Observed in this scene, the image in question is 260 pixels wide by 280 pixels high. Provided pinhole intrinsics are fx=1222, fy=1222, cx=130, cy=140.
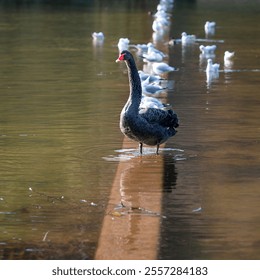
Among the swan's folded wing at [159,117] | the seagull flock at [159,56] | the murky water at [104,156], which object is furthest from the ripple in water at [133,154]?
the seagull flock at [159,56]

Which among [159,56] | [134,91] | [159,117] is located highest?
[134,91]

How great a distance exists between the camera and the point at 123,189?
9.98 metres

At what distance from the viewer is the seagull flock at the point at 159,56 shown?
1689 centimetres

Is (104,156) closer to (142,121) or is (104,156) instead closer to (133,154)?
(133,154)

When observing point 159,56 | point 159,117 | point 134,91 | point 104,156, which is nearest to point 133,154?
point 104,156

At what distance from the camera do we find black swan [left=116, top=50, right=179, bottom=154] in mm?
11500

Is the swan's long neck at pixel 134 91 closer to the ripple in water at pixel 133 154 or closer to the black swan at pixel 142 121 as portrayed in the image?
the black swan at pixel 142 121

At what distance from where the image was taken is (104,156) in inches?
452

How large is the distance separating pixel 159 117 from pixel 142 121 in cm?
30

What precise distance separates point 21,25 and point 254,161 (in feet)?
61.1

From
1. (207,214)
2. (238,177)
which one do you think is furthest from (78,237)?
(238,177)

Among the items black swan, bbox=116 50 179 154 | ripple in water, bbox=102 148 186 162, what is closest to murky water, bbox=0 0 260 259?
ripple in water, bbox=102 148 186 162

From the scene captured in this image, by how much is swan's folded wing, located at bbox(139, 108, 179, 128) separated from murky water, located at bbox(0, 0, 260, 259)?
0.27 meters

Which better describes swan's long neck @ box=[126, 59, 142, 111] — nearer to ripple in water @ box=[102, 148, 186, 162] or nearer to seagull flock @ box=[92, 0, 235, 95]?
ripple in water @ box=[102, 148, 186, 162]
